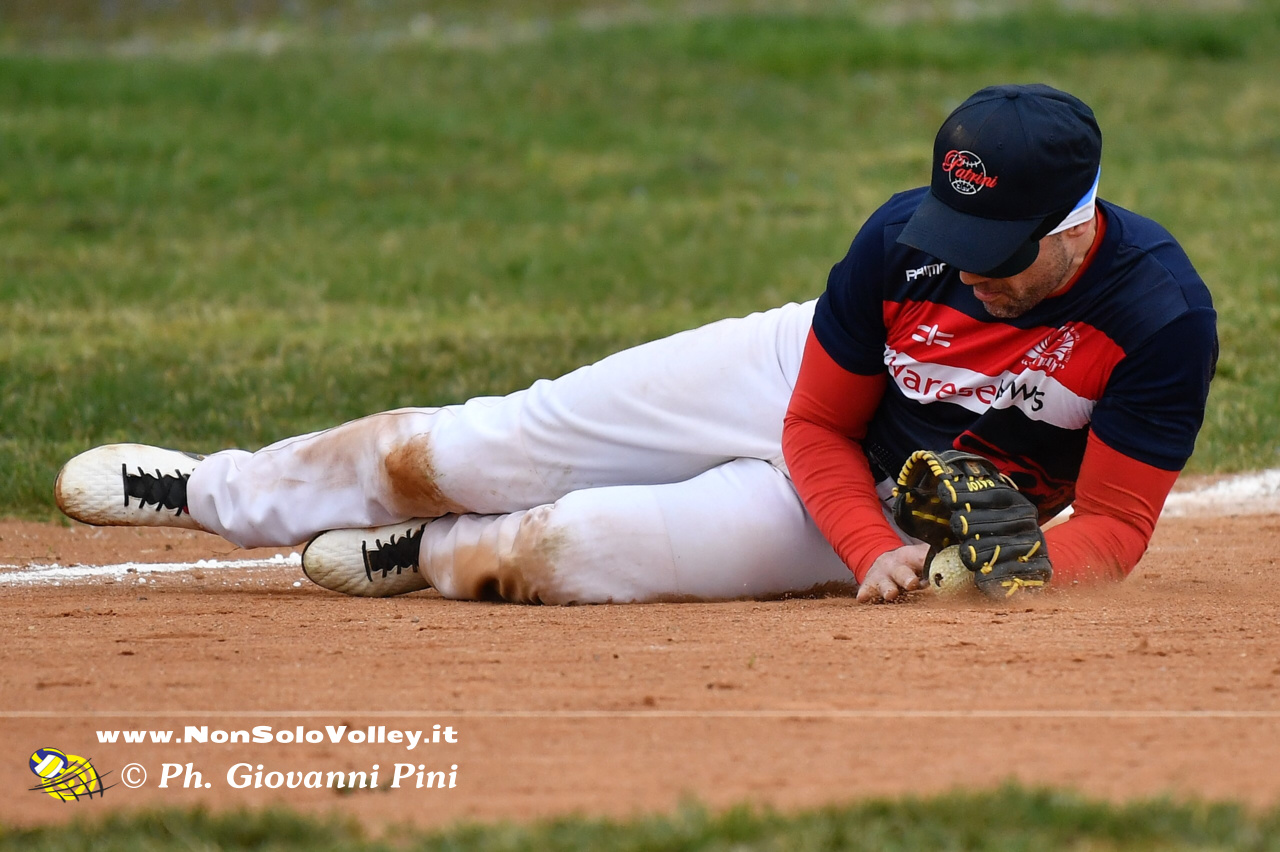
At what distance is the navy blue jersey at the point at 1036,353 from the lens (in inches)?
139

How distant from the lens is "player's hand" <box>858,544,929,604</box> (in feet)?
12.1

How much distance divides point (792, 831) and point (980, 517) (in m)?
1.44

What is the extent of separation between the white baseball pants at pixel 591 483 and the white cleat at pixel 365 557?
0.03 metres

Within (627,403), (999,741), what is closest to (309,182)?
(627,403)

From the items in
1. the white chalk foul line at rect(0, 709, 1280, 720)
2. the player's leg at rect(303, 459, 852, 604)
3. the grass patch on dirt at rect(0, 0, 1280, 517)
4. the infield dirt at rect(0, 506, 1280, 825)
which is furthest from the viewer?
the grass patch on dirt at rect(0, 0, 1280, 517)

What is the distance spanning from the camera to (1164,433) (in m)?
3.56

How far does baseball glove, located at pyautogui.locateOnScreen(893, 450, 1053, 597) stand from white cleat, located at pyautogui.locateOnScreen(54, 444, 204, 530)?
198cm

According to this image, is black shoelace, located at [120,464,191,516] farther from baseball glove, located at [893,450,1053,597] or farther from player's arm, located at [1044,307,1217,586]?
player's arm, located at [1044,307,1217,586]

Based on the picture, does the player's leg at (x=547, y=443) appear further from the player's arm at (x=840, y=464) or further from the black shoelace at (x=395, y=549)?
the player's arm at (x=840, y=464)

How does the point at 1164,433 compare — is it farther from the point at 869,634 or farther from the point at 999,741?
the point at 999,741

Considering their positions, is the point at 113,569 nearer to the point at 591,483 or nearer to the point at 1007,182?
the point at 591,483

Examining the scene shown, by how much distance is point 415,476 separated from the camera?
4.14 metres

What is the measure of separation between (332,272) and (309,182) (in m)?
2.69

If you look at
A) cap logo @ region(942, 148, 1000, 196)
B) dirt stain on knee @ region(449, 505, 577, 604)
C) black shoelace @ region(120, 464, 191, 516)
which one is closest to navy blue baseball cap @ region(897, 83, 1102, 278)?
cap logo @ region(942, 148, 1000, 196)
